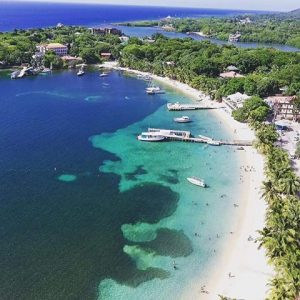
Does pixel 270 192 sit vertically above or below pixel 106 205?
above

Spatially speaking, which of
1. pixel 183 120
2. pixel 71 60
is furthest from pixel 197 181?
pixel 71 60

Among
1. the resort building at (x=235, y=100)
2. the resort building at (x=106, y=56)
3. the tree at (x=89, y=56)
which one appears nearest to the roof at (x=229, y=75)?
the resort building at (x=235, y=100)

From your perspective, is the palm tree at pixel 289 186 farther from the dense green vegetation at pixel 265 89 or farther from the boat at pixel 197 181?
the boat at pixel 197 181

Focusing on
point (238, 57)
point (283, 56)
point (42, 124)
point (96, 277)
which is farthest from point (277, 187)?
point (283, 56)

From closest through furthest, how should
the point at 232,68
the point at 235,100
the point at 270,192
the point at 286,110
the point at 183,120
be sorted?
the point at 270,192, the point at 183,120, the point at 286,110, the point at 235,100, the point at 232,68

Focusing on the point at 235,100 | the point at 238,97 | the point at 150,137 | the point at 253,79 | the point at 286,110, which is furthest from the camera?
the point at 253,79

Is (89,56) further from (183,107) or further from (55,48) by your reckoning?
(183,107)

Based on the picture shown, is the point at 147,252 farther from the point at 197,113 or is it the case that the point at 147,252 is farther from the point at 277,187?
the point at 197,113
